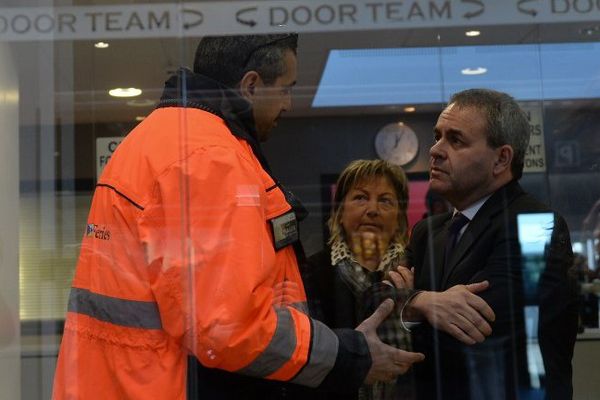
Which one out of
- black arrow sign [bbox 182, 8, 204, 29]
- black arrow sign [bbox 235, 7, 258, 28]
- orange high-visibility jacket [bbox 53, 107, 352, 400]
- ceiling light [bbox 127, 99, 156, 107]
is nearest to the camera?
orange high-visibility jacket [bbox 53, 107, 352, 400]

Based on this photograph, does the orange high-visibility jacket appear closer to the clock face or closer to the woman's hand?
the woman's hand

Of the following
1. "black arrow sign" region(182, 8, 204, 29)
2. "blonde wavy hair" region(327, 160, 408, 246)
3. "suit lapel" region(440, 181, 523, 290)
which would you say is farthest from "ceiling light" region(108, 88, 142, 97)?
"suit lapel" region(440, 181, 523, 290)

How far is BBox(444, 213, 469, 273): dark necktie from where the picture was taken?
7.63 ft

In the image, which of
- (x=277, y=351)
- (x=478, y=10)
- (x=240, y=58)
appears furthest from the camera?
(x=478, y=10)

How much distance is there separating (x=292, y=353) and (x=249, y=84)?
0.66 m

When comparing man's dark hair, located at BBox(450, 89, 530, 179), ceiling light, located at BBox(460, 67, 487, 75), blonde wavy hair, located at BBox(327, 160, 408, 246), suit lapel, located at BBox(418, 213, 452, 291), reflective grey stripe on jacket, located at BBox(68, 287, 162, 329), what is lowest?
reflective grey stripe on jacket, located at BBox(68, 287, 162, 329)

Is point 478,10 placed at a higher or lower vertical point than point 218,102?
higher

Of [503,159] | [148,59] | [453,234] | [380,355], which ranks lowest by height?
[380,355]

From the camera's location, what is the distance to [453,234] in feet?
7.74

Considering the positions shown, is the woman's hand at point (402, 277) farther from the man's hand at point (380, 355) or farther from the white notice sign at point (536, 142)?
the white notice sign at point (536, 142)

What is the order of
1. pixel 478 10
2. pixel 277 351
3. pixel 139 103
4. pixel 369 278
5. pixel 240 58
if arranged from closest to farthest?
pixel 277 351
pixel 240 58
pixel 369 278
pixel 478 10
pixel 139 103

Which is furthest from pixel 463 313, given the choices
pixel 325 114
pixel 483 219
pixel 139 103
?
pixel 139 103

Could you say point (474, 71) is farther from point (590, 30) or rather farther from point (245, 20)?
point (245, 20)

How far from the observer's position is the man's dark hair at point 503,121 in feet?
7.35
